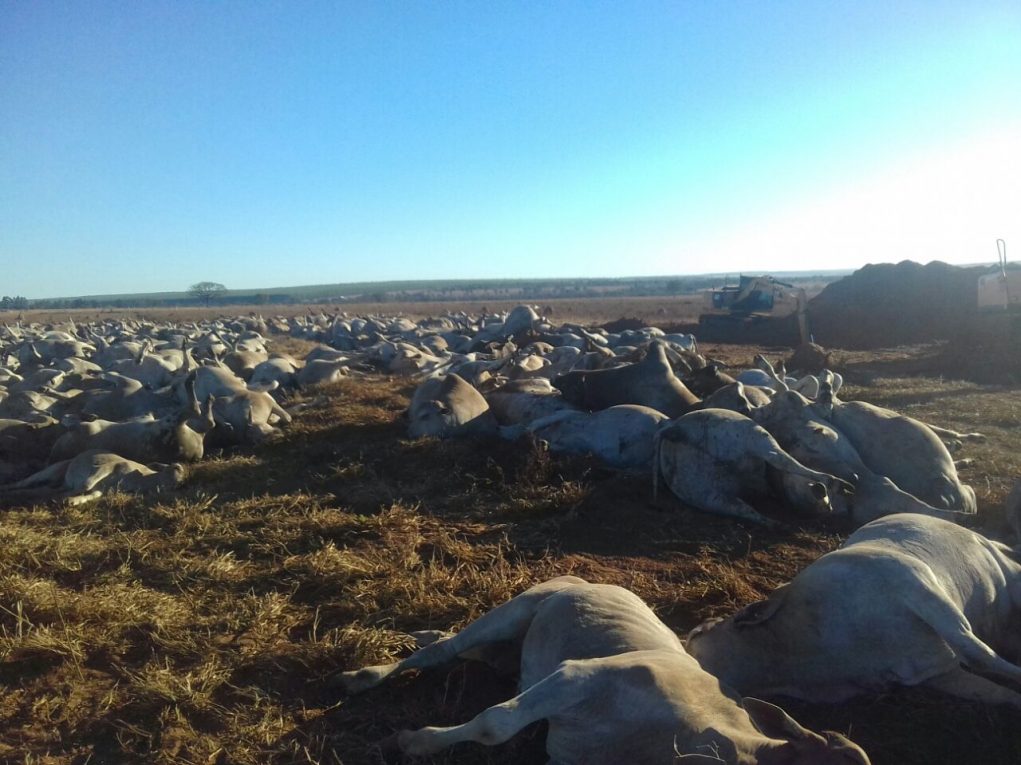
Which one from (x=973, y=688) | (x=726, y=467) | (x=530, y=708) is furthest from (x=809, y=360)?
(x=530, y=708)

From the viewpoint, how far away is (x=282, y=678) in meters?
3.88

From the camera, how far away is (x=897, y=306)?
24328mm

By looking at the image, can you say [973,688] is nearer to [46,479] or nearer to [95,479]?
[95,479]

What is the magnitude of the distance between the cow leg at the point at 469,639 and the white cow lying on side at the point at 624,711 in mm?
196

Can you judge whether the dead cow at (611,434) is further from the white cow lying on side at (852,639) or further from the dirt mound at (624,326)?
the dirt mound at (624,326)

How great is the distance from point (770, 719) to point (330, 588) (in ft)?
10.7

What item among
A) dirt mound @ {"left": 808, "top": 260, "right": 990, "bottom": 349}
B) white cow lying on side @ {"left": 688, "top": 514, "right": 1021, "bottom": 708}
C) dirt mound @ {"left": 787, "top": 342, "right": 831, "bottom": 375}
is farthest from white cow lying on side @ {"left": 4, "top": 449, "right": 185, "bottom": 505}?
dirt mound @ {"left": 808, "top": 260, "right": 990, "bottom": 349}

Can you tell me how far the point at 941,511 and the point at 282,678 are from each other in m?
4.93

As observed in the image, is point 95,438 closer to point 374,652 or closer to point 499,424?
point 499,424

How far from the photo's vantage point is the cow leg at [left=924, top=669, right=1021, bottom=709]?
11.2 feet

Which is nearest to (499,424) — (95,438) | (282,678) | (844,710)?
(95,438)

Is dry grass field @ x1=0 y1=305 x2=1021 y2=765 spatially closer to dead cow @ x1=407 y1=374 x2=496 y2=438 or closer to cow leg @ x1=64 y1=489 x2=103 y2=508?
cow leg @ x1=64 y1=489 x2=103 y2=508

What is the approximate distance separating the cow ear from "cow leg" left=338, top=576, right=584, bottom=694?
124cm

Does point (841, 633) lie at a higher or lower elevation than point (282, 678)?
higher
